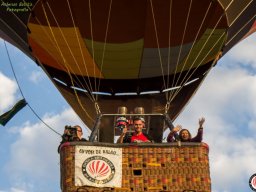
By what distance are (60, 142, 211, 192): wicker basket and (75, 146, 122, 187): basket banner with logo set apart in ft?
0.19

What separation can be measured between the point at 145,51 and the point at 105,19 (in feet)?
4.10

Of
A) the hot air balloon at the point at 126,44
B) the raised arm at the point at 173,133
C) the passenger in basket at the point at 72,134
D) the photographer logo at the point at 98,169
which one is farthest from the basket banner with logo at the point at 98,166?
the hot air balloon at the point at 126,44

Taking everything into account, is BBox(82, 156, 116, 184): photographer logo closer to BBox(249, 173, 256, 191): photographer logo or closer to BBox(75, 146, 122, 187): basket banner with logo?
BBox(75, 146, 122, 187): basket banner with logo

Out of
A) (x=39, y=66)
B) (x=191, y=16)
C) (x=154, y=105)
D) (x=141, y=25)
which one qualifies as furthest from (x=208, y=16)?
(x=39, y=66)

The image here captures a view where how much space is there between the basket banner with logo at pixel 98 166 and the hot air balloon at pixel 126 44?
2265 millimetres

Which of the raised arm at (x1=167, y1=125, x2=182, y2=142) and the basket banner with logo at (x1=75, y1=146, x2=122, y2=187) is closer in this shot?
the basket banner with logo at (x1=75, y1=146, x2=122, y2=187)

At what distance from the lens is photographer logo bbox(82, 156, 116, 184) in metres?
8.31

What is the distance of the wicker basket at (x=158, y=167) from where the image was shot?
328 inches

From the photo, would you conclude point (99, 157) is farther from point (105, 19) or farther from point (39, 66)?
point (39, 66)

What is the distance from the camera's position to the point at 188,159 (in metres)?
8.47

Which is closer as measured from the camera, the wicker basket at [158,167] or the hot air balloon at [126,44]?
the wicker basket at [158,167]

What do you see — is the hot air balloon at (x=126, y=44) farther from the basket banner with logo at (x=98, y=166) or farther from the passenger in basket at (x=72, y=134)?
the basket banner with logo at (x=98, y=166)

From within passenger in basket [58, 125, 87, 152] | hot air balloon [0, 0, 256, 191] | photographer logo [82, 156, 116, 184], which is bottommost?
photographer logo [82, 156, 116, 184]

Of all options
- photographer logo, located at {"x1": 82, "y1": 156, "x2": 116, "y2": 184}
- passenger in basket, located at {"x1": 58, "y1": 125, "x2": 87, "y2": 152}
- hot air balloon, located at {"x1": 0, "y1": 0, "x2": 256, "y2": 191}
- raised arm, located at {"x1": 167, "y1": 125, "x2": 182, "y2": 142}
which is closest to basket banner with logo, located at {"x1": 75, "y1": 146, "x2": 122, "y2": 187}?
photographer logo, located at {"x1": 82, "y1": 156, "x2": 116, "y2": 184}
